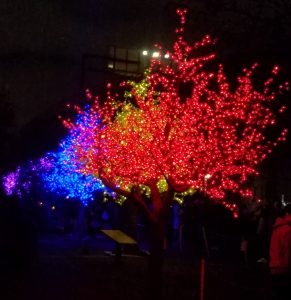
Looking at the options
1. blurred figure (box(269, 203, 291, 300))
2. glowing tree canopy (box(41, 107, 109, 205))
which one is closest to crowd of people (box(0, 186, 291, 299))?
blurred figure (box(269, 203, 291, 300))

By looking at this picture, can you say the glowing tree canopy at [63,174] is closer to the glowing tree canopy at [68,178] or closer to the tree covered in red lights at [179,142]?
the glowing tree canopy at [68,178]

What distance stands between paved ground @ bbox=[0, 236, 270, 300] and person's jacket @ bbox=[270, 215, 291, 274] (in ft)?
4.76

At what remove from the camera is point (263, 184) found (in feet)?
99.6

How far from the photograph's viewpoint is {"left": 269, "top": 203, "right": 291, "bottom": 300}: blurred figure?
30.6 ft

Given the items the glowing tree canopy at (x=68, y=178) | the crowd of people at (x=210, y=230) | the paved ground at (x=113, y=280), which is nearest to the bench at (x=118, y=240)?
the paved ground at (x=113, y=280)

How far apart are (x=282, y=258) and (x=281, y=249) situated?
0.41 feet

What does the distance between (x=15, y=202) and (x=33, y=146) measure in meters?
23.0

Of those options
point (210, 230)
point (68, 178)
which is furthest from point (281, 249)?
point (68, 178)

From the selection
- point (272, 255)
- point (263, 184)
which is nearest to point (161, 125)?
point (272, 255)

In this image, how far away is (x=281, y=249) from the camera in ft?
Answer: 30.8

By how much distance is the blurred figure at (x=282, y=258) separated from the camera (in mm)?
9328

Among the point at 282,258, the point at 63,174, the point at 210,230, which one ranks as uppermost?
the point at 63,174

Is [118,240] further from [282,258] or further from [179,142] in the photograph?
[282,258]

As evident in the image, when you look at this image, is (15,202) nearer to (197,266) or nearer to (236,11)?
(197,266)
